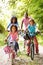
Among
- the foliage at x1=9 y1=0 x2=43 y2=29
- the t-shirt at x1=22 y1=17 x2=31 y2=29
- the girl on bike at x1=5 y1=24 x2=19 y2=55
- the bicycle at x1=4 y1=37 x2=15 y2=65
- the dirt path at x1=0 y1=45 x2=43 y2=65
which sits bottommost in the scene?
the dirt path at x1=0 y1=45 x2=43 y2=65

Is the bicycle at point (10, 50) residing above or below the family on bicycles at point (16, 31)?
below

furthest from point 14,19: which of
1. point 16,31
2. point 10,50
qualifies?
point 10,50

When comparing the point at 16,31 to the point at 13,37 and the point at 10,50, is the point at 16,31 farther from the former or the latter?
the point at 10,50

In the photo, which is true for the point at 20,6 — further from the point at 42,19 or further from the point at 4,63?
the point at 4,63

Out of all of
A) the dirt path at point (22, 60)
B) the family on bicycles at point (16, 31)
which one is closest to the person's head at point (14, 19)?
the family on bicycles at point (16, 31)

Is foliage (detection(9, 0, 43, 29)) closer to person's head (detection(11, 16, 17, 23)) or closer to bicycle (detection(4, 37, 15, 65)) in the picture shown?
person's head (detection(11, 16, 17, 23))

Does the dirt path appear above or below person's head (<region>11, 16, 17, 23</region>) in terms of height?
below

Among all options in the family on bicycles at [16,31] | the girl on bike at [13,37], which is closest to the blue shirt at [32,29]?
the family on bicycles at [16,31]

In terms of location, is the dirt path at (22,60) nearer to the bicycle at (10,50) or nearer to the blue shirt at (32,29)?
the bicycle at (10,50)

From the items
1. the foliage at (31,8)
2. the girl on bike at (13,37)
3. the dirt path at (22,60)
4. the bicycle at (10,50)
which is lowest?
the dirt path at (22,60)

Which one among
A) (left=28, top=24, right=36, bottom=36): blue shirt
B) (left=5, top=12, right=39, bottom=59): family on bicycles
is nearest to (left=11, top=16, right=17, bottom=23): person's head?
(left=5, top=12, right=39, bottom=59): family on bicycles

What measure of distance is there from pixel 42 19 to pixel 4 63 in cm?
46

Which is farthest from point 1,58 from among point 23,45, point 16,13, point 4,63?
point 16,13

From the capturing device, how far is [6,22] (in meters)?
1.97
